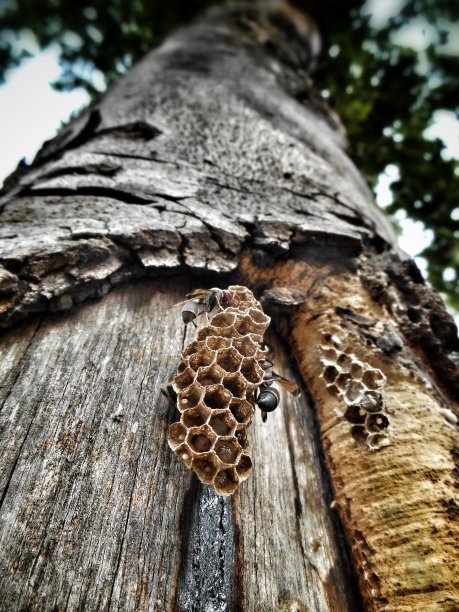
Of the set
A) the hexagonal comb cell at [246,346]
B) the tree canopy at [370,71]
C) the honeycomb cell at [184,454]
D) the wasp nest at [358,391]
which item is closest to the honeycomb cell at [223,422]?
the honeycomb cell at [184,454]

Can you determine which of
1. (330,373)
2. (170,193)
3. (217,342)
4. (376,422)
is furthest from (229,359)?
(170,193)

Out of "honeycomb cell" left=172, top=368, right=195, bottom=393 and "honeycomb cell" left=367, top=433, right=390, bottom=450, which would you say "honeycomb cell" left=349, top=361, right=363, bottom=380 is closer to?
"honeycomb cell" left=367, top=433, right=390, bottom=450

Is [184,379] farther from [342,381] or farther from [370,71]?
[370,71]

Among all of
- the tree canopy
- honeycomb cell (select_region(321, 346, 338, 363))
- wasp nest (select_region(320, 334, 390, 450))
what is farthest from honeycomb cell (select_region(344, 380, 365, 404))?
the tree canopy

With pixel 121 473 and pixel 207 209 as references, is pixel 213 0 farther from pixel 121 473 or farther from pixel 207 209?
pixel 121 473

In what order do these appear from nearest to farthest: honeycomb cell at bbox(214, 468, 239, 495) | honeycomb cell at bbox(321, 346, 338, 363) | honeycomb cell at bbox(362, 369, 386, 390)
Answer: honeycomb cell at bbox(214, 468, 239, 495), honeycomb cell at bbox(362, 369, 386, 390), honeycomb cell at bbox(321, 346, 338, 363)

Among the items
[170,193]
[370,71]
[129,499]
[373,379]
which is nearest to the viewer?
[129,499]
